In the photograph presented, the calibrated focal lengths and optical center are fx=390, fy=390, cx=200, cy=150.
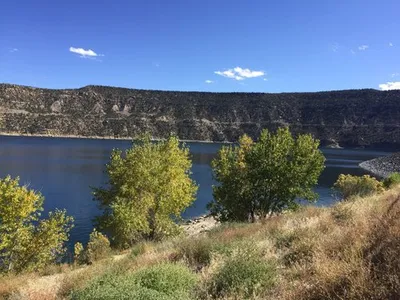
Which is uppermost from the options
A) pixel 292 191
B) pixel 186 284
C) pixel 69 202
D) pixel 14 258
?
pixel 186 284

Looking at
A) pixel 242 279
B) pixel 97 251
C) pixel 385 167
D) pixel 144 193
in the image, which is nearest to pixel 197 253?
pixel 242 279

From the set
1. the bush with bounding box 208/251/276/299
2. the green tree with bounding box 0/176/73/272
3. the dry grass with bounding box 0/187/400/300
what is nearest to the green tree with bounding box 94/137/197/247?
the green tree with bounding box 0/176/73/272

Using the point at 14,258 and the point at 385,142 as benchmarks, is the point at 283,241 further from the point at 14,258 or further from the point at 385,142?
the point at 385,142

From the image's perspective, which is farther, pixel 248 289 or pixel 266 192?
pixel 266 192

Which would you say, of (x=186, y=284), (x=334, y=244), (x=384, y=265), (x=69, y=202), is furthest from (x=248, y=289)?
(x=69, y=202)

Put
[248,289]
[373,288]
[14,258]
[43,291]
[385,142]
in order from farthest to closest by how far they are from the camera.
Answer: [385,142] → [14,258] → [43,291] → [248,289] → [373,288]

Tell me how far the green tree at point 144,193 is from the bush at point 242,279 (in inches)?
678

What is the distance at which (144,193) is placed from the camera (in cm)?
2612

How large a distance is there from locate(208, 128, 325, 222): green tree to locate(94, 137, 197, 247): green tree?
3689 millimetres

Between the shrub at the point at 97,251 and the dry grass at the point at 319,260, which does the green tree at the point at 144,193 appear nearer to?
the shrub at the point at 97,251

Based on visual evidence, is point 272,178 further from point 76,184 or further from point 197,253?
point 76,184

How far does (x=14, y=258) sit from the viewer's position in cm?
1752

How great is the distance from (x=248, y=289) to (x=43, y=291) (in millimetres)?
4976

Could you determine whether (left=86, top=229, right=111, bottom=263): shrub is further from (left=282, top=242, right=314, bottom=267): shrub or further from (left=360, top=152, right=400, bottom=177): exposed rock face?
(left=360, top=152, right=400, bottom=177): exposed rock face
